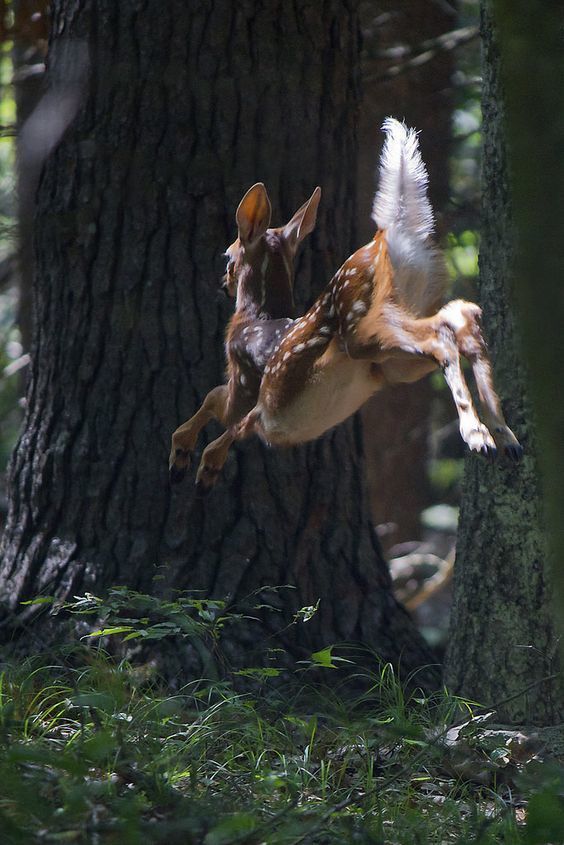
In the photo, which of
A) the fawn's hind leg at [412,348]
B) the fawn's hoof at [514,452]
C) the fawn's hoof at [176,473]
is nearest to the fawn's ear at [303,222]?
the fawn's hind leg at [412,348]

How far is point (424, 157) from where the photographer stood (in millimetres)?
8055

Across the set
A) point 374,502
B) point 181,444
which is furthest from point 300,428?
point 374,502

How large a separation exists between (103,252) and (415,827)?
2.91 m

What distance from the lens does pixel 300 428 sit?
12.9ft

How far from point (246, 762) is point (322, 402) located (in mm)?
1283

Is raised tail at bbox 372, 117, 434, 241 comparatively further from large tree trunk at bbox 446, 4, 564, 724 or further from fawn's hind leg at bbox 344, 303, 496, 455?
large tree trunk at bbox 446, 4, 564, 724

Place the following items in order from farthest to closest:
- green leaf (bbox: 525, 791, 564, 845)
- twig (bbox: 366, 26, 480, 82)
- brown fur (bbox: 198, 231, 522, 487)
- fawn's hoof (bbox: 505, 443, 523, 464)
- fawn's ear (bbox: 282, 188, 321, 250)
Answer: twig (bbox: 366, 26, 480, 82)
fawn's ear (bbox: 282, 188, 321, 250)
brown fur (bbox: 198, 231, 522, 487)
fawn's hoof (bbox: 505, 443, 523, 464)
green leaf (bbox: 525, 791, 564, 845)

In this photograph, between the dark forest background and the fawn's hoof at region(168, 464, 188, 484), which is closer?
the dark forest background

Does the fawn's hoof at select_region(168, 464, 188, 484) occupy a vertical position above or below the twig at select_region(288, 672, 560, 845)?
above

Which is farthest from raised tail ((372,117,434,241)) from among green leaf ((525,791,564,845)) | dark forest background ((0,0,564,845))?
green leaf ((525,791,564,845))

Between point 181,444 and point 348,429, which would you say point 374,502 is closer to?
point 348,429

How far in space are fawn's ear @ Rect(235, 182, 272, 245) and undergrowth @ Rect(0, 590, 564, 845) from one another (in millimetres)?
1423

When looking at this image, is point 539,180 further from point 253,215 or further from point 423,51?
point 423,51

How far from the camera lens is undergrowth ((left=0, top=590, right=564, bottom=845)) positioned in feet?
9.25
